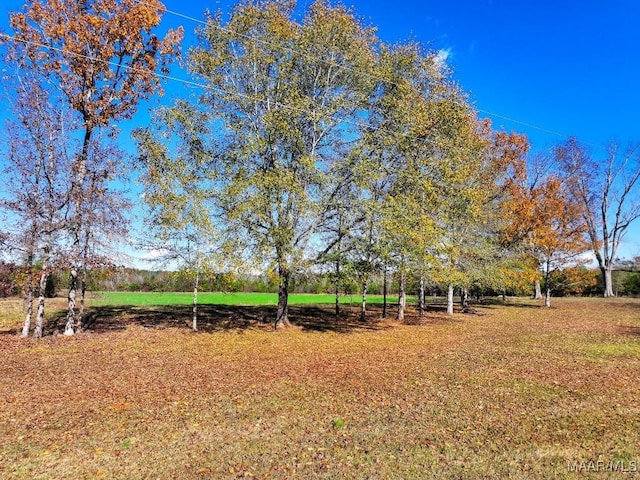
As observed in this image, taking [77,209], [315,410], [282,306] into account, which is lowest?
[315,410]

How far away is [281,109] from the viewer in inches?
531

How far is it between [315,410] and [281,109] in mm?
10101

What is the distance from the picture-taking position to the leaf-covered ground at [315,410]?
445 centimetres

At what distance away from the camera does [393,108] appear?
15094mm

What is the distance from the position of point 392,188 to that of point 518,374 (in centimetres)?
850

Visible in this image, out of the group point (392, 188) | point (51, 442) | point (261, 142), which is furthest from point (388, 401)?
point (392, 188)

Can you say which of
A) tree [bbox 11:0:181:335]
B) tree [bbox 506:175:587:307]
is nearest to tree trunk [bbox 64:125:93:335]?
tree [bbox 11:0:181:335]

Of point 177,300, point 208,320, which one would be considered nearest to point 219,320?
point 208,320

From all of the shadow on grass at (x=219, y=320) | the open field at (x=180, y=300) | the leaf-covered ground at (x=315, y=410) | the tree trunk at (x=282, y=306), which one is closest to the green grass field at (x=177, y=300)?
the open field at (x=180, y=300)

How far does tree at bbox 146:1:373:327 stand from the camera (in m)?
13.1

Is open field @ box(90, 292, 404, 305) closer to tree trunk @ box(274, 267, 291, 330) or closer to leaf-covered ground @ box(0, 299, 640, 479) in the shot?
tree trunk @ box(274, 267, 291, 330)

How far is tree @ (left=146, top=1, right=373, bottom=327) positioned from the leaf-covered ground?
399cm

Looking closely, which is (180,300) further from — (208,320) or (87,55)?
(87,55)

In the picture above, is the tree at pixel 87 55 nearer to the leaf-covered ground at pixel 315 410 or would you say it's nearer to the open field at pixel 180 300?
the leaf-covered ground at pixel 315 410
